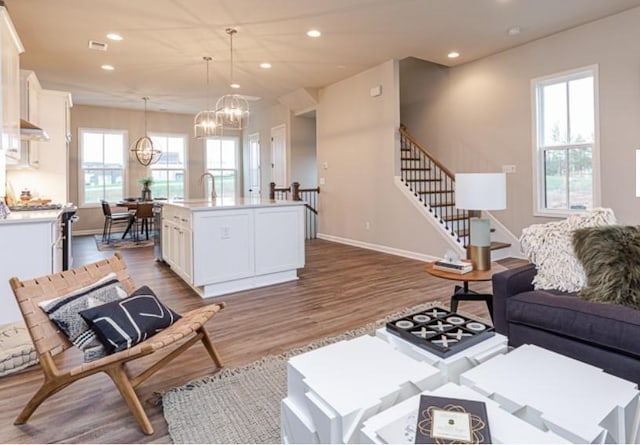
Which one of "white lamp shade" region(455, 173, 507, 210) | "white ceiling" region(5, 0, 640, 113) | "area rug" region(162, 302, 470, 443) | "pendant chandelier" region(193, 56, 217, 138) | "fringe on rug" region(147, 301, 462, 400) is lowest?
"area rug" region(162, 302, 470, 443)

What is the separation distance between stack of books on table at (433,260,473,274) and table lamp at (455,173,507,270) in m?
0.09

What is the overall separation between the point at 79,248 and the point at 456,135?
6.95m

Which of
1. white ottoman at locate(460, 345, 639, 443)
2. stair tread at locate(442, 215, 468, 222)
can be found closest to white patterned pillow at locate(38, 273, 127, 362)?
white ottoman at locate(460, 345, 639, 443)

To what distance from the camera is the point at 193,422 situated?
5.94ft

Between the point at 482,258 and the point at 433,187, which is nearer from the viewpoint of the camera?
the point at 482,258

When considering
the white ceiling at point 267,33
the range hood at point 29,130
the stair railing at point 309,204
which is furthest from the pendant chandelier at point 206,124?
the stair railing at point 309,204

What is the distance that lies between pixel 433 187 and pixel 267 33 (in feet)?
12.3


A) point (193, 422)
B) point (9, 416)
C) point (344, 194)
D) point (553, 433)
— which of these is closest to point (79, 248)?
point (344, 194)

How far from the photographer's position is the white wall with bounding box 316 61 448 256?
583cm

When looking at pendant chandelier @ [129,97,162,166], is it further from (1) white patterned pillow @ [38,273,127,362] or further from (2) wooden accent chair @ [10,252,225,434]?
(1) white patterned pillow @ [38,273,127,362]

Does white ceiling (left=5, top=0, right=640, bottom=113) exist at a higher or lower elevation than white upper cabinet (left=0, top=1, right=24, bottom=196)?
higher

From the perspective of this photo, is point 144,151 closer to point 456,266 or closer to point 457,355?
point 456,266

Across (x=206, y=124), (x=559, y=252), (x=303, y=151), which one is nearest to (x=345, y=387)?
(x=559, y=252)

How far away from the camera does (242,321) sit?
126 inches
